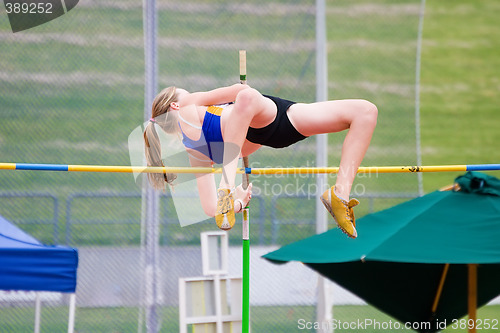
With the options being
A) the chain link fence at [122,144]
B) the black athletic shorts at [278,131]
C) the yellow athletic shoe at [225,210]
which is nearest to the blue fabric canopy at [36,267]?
the yellow athletic shoe at [225,210]

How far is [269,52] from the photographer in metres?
6.46

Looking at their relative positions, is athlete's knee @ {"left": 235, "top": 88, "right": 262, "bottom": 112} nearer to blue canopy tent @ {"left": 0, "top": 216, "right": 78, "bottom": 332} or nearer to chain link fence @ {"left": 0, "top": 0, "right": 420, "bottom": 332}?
blue canopy tent @ {"left": 0, "top": 216, "right": 78, "bottom": 332}

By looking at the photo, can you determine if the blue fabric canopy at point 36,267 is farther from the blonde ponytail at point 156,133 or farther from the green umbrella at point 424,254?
the green umbrella at point 424,254

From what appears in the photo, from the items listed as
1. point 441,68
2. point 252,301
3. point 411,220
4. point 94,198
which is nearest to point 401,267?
point 411,220

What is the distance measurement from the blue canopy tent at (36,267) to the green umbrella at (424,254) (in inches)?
58.5

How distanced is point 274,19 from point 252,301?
103 inches

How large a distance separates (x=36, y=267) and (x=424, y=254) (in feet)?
7.78

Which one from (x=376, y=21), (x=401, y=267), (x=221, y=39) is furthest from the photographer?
(x=376, y=21)

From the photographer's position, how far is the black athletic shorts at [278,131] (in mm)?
3846

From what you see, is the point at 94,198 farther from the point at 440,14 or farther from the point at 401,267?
the point at 440,14

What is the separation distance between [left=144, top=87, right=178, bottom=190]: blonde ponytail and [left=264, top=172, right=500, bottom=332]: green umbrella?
3.55 ft

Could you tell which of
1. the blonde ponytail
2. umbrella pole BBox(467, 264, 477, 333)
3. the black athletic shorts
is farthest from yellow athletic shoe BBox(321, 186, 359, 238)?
umbrella pole BBox(467, 264, 477, 333)

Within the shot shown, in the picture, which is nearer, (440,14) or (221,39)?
(221,39)

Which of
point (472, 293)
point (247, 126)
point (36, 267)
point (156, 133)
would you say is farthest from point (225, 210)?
point (472, 293)
